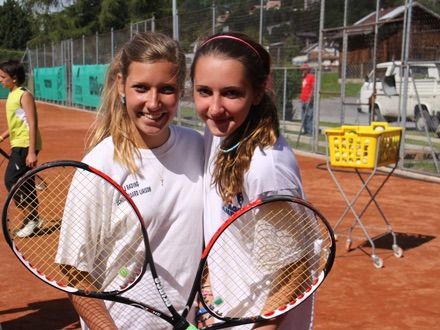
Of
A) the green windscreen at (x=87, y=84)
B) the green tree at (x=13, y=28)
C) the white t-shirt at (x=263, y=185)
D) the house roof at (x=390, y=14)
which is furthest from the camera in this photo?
the green tree at (x=13, y=28)

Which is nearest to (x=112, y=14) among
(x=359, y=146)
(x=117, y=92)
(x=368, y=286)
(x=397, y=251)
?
(x=359, y=146)

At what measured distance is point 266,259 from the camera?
1707 mm

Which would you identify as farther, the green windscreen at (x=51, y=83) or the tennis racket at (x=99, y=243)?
the green windscreen at (x=51, y=83)

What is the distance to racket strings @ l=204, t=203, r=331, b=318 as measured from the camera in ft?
5.53

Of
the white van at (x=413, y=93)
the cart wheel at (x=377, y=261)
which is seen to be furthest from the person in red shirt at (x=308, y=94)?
the cart wheel at (x=377, y=261)

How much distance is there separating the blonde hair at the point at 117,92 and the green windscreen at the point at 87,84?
21871 millimetres

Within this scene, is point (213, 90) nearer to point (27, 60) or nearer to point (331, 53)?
point (331, 53)

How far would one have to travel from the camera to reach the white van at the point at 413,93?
1041 cm

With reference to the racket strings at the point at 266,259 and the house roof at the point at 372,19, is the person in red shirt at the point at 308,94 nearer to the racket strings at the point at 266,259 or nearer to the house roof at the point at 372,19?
the house roof at the point at 372,19

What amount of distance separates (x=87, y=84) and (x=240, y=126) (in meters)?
24.7

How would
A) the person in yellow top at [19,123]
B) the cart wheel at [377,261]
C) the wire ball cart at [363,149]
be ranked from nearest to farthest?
the cart wheel at [377,261] < the wire ball cart at [363,149] < the person in yellow top at [19,123]

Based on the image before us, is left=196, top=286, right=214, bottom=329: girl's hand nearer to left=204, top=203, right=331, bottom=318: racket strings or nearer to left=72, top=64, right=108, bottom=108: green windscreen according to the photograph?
left=204, top=203, right=331, bottom=318: racket strings

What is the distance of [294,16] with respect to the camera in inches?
557

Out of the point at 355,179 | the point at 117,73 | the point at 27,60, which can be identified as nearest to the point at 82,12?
the point at 27,60
